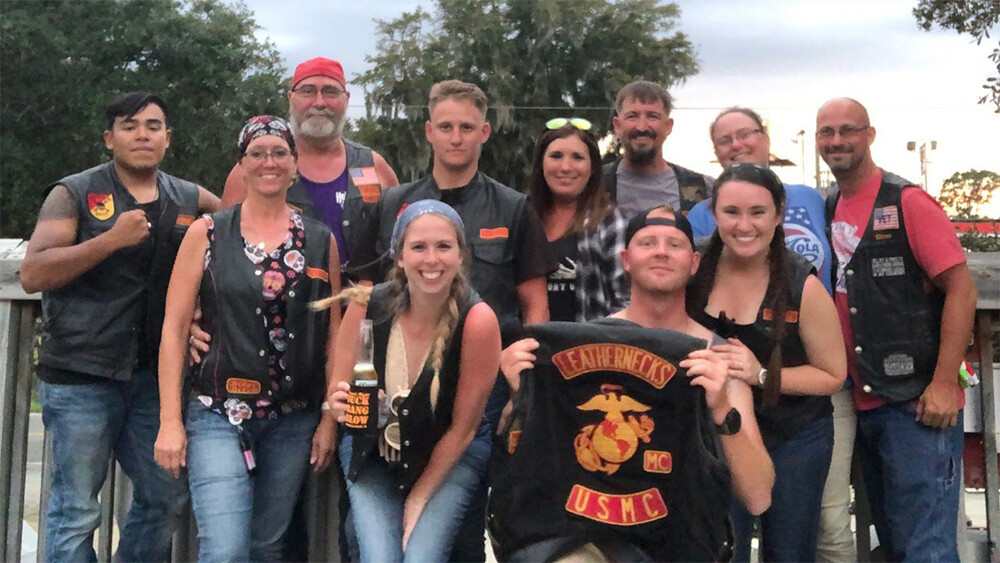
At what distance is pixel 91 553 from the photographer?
4.14 metres

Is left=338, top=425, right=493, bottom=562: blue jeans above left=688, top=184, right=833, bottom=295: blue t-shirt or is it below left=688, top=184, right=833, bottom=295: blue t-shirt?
below

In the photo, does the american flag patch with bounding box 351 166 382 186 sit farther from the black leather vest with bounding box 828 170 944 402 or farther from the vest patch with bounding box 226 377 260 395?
the black leather vest with bounding box 828 170 944 402

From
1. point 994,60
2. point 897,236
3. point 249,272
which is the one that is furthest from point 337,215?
point 994,60

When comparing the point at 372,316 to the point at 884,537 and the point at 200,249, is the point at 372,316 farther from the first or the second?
the point at 884,537

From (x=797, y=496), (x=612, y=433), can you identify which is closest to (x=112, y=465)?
(x=612, y=433)

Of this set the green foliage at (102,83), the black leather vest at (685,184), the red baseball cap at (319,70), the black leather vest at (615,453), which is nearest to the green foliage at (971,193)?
the black leather vest at (685,184)

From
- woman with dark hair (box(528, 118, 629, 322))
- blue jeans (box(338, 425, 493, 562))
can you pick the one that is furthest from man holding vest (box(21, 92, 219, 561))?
woman with dark hair (box(528, 118, 629, 322))

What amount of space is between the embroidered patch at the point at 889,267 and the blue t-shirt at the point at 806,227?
0.19 meters

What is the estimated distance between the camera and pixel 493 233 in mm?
4066

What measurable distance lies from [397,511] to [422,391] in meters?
0.45

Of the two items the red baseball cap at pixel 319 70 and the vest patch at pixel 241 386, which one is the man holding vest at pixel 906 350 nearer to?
the vest patch at pixel 241 386

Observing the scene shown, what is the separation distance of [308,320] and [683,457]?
151 cm

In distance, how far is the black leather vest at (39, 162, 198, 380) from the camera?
408 centimetres

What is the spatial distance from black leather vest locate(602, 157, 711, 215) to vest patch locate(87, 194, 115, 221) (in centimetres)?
213
